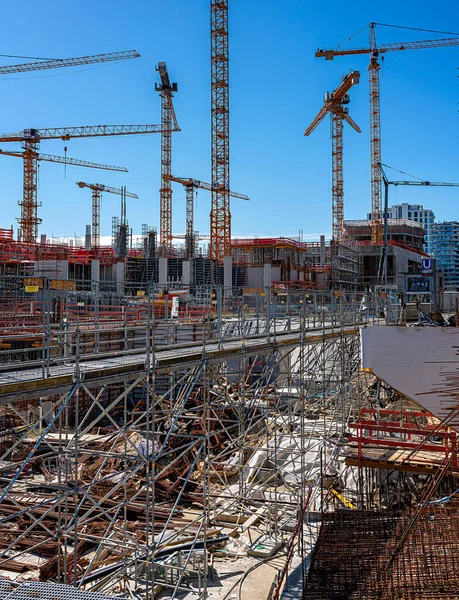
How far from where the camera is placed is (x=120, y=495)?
15180 mm

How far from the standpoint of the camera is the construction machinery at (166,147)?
221 feet

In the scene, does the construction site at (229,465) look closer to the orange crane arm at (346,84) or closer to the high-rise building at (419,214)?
the orange crane arm at (346,84)

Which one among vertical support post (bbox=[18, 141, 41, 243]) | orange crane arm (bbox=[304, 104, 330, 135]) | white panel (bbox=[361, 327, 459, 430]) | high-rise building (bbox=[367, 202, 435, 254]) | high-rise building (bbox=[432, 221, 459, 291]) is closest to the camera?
white panel (bbox=[361, 327, 459, 430])

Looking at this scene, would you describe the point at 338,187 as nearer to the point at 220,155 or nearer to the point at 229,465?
the point at 220,155

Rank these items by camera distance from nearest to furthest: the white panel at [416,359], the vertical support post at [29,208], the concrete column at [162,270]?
the white panel at [416,359], the concrete column at [162,270], the vertical support post at [29,208]

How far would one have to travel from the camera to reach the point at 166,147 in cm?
7094

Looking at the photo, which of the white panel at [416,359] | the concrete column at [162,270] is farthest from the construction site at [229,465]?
the concrete column at [162,270]

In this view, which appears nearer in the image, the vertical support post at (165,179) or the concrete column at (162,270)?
the concrete column at (162,270)

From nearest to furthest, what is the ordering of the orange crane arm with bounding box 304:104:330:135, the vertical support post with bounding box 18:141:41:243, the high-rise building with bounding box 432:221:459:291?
the vertical support post with bounding box 18:141:41:243 < the orange crane arm with bounding box 304:104:330:135 < the high-rise building with bounding box 432:221:459:291

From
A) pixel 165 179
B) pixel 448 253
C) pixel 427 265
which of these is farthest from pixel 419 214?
pixel 427 265

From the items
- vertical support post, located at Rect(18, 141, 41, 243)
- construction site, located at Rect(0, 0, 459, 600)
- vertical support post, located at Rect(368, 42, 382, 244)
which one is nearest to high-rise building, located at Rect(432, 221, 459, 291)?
vertical support post, located at Rect(368, 42, 382, 244)

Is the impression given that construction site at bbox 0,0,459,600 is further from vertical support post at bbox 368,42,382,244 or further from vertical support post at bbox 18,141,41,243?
vertical support post at bbox 368,42,382,244

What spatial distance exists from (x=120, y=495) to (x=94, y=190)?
70.6m

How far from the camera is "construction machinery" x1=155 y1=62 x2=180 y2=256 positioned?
67438 mm
